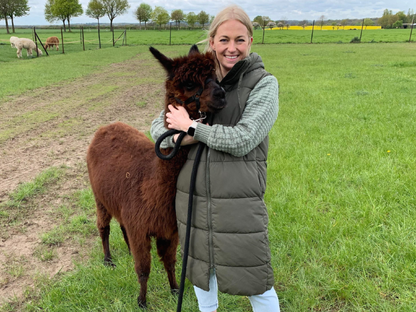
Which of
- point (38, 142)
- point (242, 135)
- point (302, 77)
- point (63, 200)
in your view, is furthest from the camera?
point (302, 77)

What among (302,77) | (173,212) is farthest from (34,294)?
(302,77)

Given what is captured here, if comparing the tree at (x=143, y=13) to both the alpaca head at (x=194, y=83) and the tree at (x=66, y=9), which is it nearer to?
the tree at (x=66, y=9)

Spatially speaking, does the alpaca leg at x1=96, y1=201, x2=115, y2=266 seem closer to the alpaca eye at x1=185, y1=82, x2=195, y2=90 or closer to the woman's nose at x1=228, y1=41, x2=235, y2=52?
the alpaca eye at x1=185, y1=82, x2=195, y2=90

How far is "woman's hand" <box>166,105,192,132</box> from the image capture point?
153 cm

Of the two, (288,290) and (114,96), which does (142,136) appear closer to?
(288,290)

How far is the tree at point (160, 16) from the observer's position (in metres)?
81.2

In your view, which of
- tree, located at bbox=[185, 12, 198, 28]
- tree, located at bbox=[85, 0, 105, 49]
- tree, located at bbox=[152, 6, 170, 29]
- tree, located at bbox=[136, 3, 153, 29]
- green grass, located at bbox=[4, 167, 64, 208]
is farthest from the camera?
tree, located at bbox=[136, 3, 153, 29]

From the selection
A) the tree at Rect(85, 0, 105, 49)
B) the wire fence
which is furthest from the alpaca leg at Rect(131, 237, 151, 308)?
the tree at Rect(85, 0, 105, 49)

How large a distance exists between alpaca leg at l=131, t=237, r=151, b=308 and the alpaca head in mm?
1014

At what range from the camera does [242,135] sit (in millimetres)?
1429

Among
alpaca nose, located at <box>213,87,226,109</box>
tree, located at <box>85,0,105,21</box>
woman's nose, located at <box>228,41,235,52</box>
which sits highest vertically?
tree, located at <box>85,0,105,21</box>

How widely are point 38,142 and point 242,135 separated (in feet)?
16.5

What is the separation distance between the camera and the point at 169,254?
7.45 ft


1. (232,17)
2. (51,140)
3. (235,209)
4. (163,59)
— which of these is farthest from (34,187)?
(232,17)
